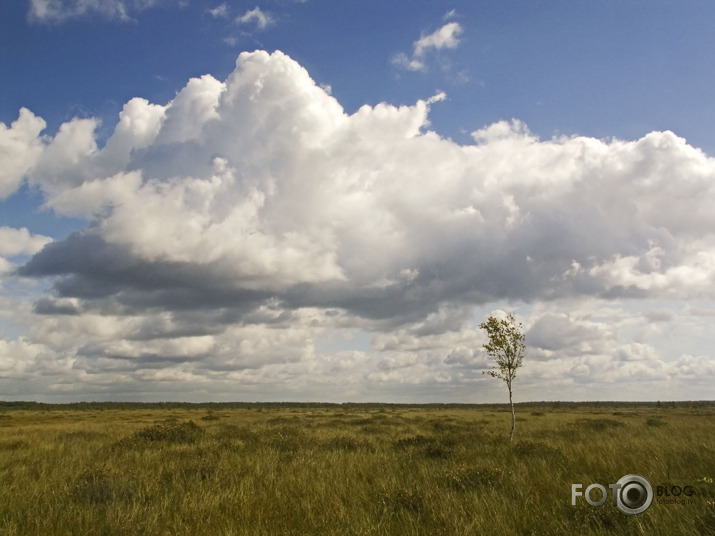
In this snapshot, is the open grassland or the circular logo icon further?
the circular logo icon

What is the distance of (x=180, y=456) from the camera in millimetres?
14531

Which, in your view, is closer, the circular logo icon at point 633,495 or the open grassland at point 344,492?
the open grassland at point 344,492

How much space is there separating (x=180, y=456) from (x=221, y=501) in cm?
730

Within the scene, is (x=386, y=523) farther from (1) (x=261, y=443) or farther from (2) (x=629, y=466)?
(1) (x=261, y=443)

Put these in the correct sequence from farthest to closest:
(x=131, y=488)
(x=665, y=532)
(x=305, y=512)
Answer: (x=131, y=488), (x=305, y=512), (x=665, y=532)

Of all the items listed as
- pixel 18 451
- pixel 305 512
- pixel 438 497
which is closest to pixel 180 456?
pixel 18 451

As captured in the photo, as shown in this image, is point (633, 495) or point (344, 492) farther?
point (344, 492)

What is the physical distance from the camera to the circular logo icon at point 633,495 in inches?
284

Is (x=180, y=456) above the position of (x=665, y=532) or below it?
below

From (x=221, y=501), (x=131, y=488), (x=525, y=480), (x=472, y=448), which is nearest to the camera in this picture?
(x=221, y=501)

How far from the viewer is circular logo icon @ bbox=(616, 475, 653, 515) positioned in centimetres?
722

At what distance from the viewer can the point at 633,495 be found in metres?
8.41

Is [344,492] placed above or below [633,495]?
below

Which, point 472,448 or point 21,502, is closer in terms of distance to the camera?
point 21,502
